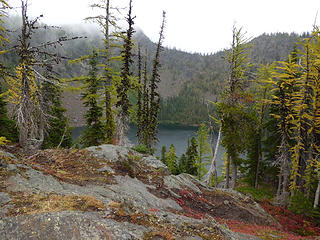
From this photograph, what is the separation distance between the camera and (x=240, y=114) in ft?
57.8

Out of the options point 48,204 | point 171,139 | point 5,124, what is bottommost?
point 171,139

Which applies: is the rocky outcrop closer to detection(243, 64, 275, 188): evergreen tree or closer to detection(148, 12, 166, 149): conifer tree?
detection(148, 12, 166, 149): conifer tree

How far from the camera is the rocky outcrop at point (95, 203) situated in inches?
182

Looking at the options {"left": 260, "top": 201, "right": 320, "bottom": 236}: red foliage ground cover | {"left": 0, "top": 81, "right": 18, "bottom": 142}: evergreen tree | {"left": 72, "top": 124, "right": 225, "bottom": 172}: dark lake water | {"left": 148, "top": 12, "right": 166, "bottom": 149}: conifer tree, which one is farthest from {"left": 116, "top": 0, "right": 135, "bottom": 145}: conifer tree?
{"left": 72, "top": 124, "right": 225, "bottom": 172}: dark lake water

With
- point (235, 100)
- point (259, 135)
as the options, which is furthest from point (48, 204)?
point (259, 135)

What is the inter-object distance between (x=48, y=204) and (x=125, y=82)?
14223mm

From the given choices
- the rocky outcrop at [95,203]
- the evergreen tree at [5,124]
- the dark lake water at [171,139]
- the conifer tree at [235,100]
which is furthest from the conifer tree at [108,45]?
the dark lake water at [171,139]

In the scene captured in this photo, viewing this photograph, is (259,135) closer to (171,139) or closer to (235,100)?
(235,100)

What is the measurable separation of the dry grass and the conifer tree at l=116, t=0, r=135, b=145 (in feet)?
42.4

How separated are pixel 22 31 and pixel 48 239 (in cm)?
819

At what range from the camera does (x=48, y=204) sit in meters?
5.27

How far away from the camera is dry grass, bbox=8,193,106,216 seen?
487 centimetres

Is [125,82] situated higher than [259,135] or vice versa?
[125,82]

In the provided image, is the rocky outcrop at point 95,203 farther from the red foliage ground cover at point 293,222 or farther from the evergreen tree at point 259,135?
the evergreen tree at point 259,135
